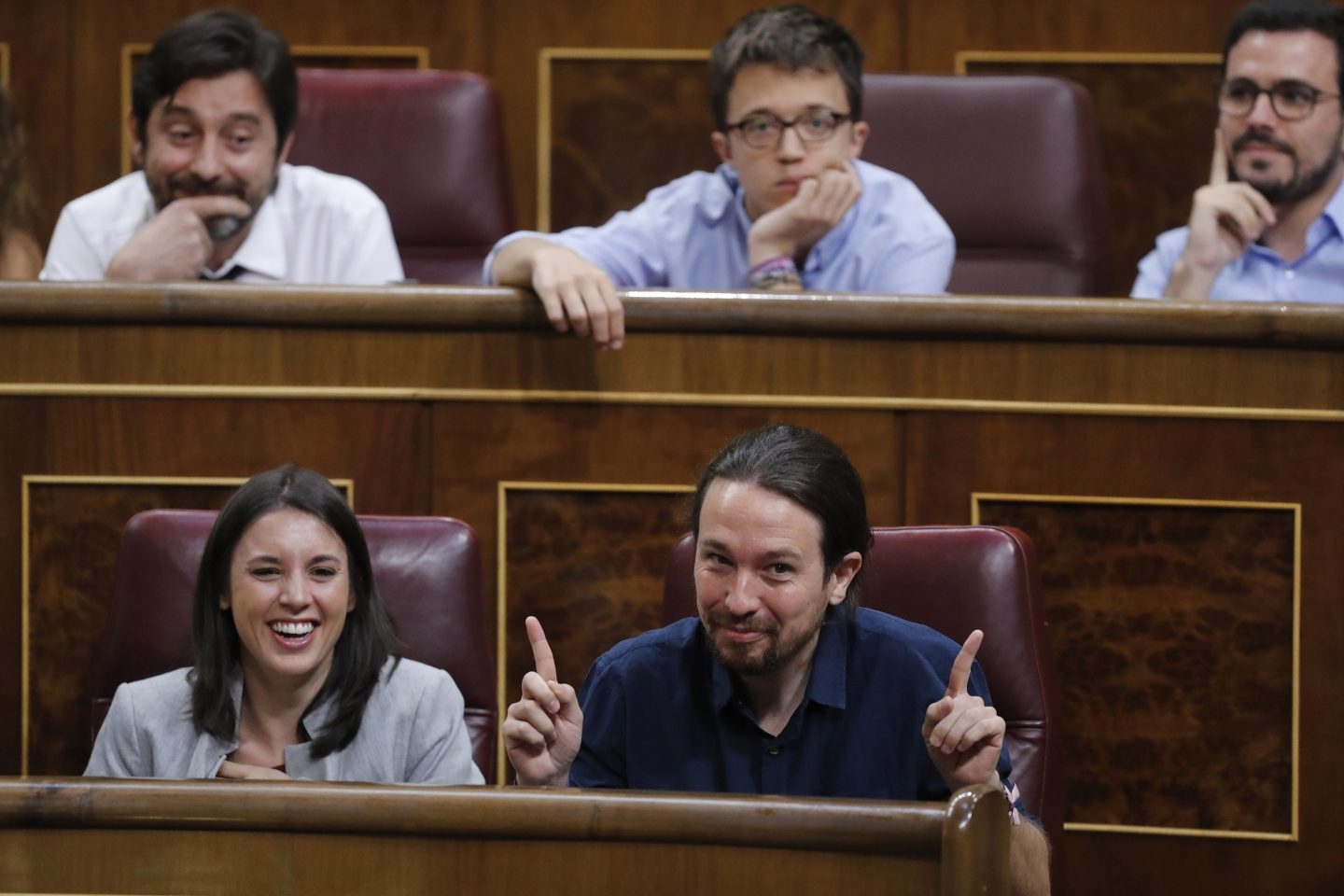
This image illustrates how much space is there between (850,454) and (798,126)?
409 millimetres

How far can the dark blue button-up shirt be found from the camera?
0.99 m

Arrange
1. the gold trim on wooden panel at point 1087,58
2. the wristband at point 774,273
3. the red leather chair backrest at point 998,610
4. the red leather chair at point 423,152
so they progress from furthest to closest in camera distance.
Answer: the gold trim on wooden panel at point 1087,58
the red leather chair at point 423,152
the wristband at point 774,273
the red leather chair backrest at point 998,610

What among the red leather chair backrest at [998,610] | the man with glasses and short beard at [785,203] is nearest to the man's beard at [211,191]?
the man with glasses and short beard at [785,203]

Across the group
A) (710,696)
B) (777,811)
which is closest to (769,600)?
(710,696)

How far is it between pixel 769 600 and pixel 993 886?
290 millimetres

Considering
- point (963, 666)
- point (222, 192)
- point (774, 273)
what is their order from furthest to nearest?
1. point (222, 192)
2. point (774, 273)
3. point (963, 666)

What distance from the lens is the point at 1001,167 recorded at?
1.78 meters

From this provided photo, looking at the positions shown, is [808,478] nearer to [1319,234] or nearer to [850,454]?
[850,454]

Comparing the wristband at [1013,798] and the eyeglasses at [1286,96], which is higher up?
the eyeglasses at [1286,96]

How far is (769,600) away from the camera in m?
0.98

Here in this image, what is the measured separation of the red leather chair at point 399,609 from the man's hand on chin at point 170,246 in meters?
0.42

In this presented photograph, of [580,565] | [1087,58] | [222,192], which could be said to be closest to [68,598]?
[580,565]

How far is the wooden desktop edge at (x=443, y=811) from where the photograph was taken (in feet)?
2.38

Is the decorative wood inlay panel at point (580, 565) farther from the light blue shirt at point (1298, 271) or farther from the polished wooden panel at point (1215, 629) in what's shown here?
the light blue shirt at point (1298, 271)
